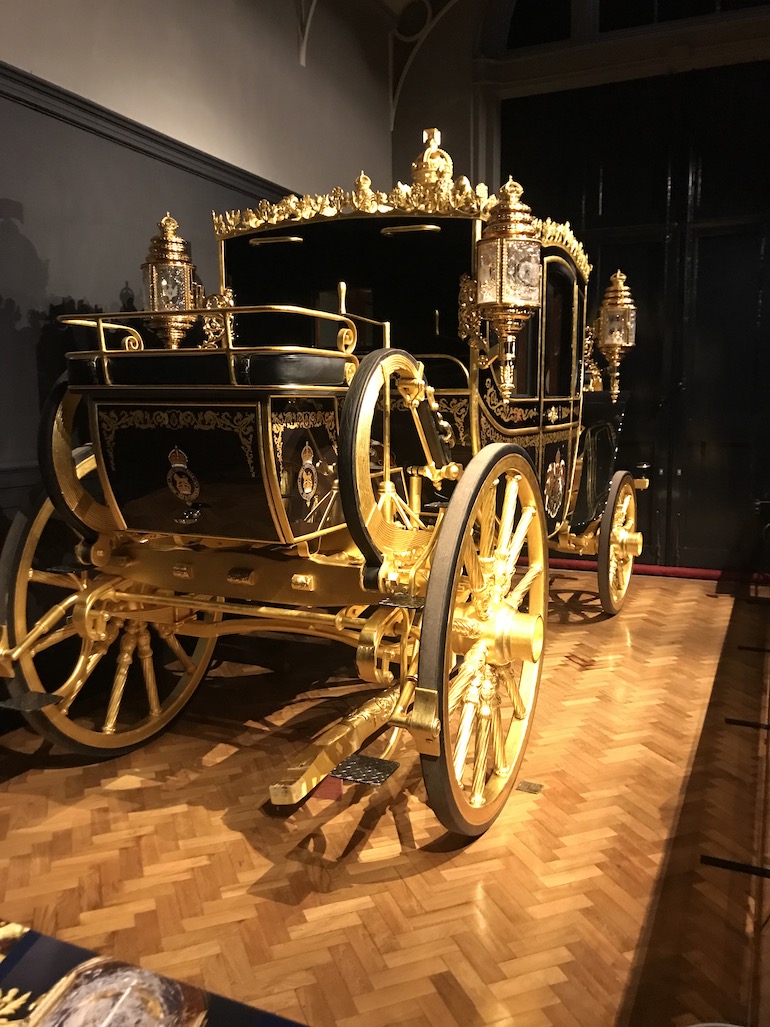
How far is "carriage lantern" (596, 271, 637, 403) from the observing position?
15.3 feet

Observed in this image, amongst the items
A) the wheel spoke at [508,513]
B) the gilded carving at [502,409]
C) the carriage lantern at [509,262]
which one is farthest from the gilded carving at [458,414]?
the wheel spoke at [508,513]

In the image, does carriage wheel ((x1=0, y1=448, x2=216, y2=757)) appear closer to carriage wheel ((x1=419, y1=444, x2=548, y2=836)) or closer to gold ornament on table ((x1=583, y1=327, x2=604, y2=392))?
carriage wheel ((x1=419, y1=444, x2=548, y2=836))

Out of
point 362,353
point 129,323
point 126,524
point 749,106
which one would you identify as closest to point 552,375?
point 362,353

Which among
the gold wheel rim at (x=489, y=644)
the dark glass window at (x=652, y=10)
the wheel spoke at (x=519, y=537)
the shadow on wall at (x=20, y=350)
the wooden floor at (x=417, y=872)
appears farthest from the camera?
the dark glass window at (x=652, y=10)

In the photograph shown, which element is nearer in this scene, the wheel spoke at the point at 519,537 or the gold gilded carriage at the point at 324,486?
the gold gilded carriage at the point at 324,486

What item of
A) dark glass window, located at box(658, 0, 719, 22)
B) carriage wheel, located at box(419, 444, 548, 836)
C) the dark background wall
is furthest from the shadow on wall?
dark glass window, located at box(658, 0, 719, 22)

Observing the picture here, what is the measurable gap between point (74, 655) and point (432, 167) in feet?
7.30

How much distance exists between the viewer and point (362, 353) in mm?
3117

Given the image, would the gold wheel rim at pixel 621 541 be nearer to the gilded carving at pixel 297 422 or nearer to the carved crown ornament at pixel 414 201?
the carved crown ornament at pixel 414 201

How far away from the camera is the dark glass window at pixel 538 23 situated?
17.5 ft

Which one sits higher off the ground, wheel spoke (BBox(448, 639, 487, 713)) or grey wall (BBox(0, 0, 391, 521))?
grey wall (BBox(0, 0, 391, 521))

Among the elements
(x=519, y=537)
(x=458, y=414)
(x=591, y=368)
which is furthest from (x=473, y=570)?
(x=591, y=368)

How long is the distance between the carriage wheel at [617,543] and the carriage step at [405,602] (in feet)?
7.72

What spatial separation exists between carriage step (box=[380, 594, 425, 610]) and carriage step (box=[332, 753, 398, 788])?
0.34 metres
